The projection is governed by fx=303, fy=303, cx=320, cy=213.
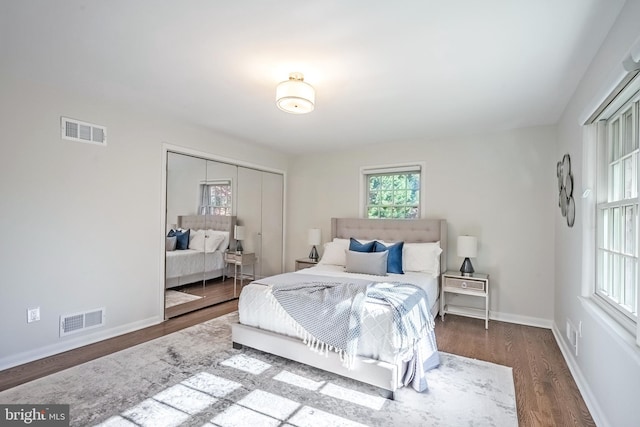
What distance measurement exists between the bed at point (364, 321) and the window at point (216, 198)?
1.62 meters

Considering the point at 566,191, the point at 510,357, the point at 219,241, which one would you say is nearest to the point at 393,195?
the point at 566,191

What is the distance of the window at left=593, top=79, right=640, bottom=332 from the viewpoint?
1.82 m

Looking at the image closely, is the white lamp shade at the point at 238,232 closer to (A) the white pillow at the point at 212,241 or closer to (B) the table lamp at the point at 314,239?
(A) the white pillow at the point at 212,241

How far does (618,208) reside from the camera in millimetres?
2062

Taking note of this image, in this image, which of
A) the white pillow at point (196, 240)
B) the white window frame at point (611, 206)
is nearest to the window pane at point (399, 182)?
the white window frame at point (611, 206)

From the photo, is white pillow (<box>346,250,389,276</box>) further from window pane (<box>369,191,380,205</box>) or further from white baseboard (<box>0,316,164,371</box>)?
white baseboard (<box>0,316,164,371</box>)

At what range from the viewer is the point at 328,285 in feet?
9.02

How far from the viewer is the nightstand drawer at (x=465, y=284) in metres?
3.74

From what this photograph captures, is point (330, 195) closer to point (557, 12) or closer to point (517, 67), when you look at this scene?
point (517, 67)

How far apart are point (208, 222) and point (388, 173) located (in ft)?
9.38

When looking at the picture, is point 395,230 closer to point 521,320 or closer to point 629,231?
point 521,320

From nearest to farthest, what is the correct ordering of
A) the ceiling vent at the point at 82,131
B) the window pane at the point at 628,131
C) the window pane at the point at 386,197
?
the window pane at the point at 628,131 < the ceiling vent at the point at 82,131 < the window pane at the point at 386,197

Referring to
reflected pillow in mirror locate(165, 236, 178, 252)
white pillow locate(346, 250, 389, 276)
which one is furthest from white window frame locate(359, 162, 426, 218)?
reflected pillow in mirror locate(165, 236, 178, 252)

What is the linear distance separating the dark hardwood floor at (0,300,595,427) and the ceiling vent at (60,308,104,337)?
197 millimetres
